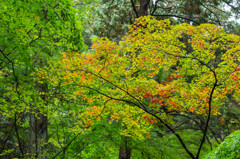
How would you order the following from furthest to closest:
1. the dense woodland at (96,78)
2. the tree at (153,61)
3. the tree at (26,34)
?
the tree at (153,61) < the dense woodland at (96,78) < the tree at (26,34)

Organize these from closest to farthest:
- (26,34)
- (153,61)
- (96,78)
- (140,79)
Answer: (26,34), (96,78), (140,79), (153,61)

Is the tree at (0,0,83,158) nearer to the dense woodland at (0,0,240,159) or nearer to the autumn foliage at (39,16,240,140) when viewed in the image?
Answer: the dense woodland at (0,0,240,159)

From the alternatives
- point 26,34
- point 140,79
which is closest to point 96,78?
point 140,79

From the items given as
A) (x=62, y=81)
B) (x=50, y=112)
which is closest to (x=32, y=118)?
(x=50, y=112)

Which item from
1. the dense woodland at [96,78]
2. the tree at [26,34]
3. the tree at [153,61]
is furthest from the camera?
the tree at [153,61]

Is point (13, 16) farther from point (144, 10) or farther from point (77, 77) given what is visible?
point (144, 10)

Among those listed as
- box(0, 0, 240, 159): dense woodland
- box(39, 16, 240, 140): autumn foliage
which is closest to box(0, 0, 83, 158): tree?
box(0, 0, 240, 159): dense woodland

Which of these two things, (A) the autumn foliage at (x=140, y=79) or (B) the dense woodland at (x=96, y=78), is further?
(A) the autumn foliage at (x=140, y=79)

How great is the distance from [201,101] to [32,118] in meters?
5.54

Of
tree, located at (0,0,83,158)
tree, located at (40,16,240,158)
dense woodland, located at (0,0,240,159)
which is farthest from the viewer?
tree, located at (40,16,240,158)

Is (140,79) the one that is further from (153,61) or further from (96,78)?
(96,78)

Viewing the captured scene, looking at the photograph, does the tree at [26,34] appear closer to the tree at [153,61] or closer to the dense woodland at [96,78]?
the dense woodland at [96,78]

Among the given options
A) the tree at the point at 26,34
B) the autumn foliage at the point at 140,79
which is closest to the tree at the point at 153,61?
the autumn foliage at the point at 140,79

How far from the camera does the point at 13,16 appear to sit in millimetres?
4504
